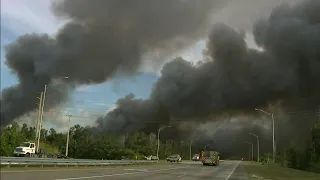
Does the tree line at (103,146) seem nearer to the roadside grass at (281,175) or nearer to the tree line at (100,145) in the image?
the tree line at (100,145)

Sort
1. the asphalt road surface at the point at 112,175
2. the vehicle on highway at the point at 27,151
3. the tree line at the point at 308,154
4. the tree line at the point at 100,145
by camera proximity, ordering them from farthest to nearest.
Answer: the tree line at the point at 100,145, the tree line at the point at 308,154, the vehicle on highway at the point at 27,151, the asphalt road surface at the point at 112,175

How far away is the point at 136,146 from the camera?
5477 inches

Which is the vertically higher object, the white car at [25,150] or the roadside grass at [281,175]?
the white car at [25,150]

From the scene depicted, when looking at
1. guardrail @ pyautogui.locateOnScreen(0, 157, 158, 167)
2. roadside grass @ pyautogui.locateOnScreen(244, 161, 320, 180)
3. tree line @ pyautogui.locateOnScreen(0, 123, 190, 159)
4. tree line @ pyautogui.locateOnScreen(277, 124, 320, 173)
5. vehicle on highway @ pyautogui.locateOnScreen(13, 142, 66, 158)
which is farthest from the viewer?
tree line @ pyautogui.locateOnScreen(0, 123, 190, 159)

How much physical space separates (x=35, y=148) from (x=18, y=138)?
1151 inches

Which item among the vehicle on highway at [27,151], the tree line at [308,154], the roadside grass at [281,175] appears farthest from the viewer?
the tree line at [308,154]

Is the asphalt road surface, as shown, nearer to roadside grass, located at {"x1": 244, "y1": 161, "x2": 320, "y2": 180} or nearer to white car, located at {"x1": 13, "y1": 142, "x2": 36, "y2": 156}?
roadside grass, located at {"x1": 244, "y1": 161, "x2": 320, "y2": 180}

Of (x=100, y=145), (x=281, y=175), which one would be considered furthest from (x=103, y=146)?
(x=281, y=175)

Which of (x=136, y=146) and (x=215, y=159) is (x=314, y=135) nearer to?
(x=215, y=159)

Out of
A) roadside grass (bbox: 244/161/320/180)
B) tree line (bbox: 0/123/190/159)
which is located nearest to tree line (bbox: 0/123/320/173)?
tree line (bbox: 0/123/190/159)

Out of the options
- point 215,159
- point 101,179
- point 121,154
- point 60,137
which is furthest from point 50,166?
point 60,137

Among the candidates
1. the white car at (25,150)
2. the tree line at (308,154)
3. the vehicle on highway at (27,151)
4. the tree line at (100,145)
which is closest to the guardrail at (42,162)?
the vehicle on highway at (27,151)

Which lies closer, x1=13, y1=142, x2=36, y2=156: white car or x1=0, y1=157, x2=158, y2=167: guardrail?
x1=0, y1=157, x2=158, y2=167: guardrail

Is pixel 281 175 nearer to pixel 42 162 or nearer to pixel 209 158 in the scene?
pixel 42 162
